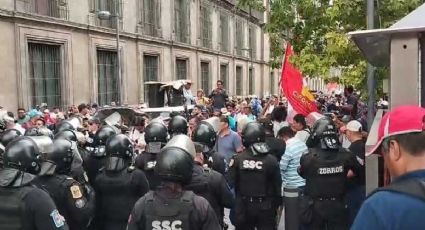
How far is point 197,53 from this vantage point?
34.7 meters

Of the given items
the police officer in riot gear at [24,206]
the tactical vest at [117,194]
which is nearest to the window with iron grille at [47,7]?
the tactical vest at [117,194]

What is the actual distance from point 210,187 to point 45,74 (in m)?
15.7

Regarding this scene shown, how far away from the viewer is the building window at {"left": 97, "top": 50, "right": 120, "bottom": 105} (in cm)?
2306

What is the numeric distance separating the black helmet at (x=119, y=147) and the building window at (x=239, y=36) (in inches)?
1559

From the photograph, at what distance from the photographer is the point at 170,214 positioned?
3.43 metres

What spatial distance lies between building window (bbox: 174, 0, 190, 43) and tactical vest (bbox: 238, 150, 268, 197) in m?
26.3

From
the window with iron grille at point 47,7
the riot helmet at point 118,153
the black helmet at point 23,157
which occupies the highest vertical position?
the window with iron grille at point 47,7

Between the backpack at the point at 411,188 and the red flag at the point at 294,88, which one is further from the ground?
the red flag at the point at 294,88

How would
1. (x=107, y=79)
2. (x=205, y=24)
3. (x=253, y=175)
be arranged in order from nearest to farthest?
1. (x=253, y=175)
2. (x=107, y=79)
3. (x=205, y=24)

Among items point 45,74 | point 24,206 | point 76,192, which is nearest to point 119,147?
point 76,192

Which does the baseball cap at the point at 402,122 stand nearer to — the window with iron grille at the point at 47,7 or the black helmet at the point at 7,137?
the black helmet at the point at 7,137

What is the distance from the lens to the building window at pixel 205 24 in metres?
36.0

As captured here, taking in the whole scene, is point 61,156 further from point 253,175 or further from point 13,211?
point 253,175

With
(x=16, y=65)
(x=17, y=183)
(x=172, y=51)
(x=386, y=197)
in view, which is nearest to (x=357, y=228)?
(x=386, y=197)
